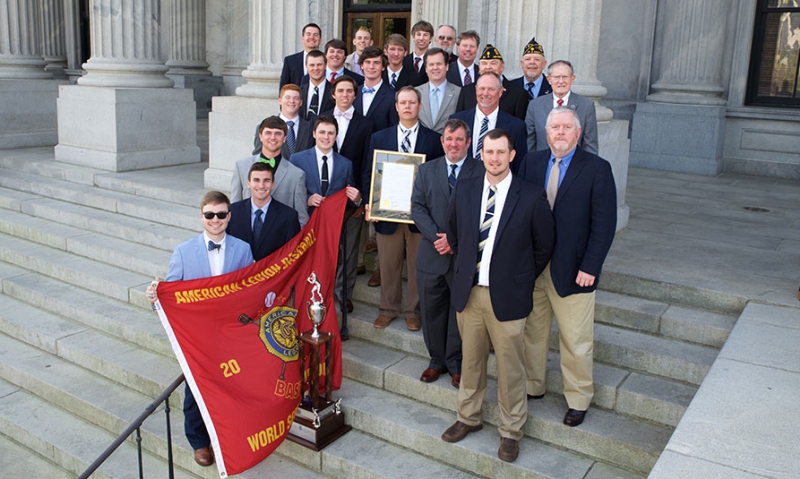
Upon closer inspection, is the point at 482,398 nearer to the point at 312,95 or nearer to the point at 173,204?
the point at 312,95

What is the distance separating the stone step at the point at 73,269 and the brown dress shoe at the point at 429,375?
3.53m

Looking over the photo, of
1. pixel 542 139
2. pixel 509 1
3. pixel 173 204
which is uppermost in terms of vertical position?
pixel 509 1

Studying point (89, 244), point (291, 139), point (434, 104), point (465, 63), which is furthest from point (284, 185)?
point (89, 244)

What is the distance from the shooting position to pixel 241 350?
17.1 feet

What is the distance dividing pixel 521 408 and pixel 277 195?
2.62 metres

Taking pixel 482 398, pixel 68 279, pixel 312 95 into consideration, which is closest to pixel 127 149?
pixel 68 279

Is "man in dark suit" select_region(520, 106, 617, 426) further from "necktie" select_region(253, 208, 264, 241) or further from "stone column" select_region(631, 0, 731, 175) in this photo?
"stone column" select_region(631, 0, 731, 175)

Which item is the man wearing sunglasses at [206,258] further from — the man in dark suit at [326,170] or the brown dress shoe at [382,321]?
the brown dress shoe at [382,321]

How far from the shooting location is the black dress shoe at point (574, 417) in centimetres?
501

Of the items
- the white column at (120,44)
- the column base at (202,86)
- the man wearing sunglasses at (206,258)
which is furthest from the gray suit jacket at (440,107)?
the column base at (202,86)

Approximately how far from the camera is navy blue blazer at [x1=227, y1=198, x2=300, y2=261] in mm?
5566

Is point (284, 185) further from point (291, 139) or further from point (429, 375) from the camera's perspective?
point (429, 375)

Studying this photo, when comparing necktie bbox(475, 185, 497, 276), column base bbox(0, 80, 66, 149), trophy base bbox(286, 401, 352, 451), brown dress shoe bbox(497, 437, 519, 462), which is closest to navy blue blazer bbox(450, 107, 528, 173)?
necktie bbox(475, 185, 497, 276)

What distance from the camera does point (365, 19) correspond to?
14.5m
